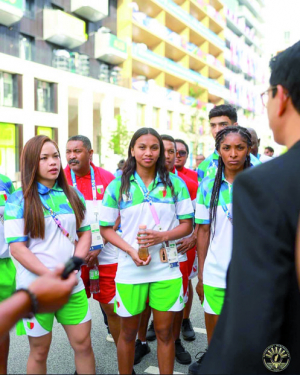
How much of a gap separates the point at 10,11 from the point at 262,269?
21.0 meters

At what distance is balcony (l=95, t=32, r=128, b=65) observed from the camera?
83.6 ft

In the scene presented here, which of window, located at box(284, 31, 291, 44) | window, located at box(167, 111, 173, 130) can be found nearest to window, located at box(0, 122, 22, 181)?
window, located at box(167, 111, 173, 130)

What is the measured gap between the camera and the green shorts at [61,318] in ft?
9.12

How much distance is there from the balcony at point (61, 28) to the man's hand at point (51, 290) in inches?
896

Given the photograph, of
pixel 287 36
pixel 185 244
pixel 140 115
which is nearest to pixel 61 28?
pixel 140 115

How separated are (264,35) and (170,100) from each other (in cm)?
4004

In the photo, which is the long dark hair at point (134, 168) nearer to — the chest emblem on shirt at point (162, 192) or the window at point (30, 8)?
the chest emblem on shirt at point (162, 192)

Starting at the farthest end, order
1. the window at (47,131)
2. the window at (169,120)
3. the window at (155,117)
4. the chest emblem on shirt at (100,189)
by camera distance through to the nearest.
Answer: the window at (169,120) → the window at (155,117) → the window at (47,131) → the chest emblem on shirt at (100,189)

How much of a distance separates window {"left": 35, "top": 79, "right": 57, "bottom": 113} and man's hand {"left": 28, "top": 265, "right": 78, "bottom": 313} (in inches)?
859

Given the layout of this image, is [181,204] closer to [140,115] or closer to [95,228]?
[95,228]

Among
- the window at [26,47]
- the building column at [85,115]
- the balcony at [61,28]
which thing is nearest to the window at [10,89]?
the window at [26,47]

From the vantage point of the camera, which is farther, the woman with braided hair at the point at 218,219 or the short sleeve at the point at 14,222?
the woman with braided hair at the point at 218,219

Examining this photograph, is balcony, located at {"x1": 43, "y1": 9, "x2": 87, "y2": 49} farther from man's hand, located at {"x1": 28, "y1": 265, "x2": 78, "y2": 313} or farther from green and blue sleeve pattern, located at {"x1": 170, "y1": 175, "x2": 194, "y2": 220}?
man's hand, located at {"x1": 28, "y1": 265, "x2": 78, "y2": 313}

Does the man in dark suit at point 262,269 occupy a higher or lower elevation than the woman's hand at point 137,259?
higher
